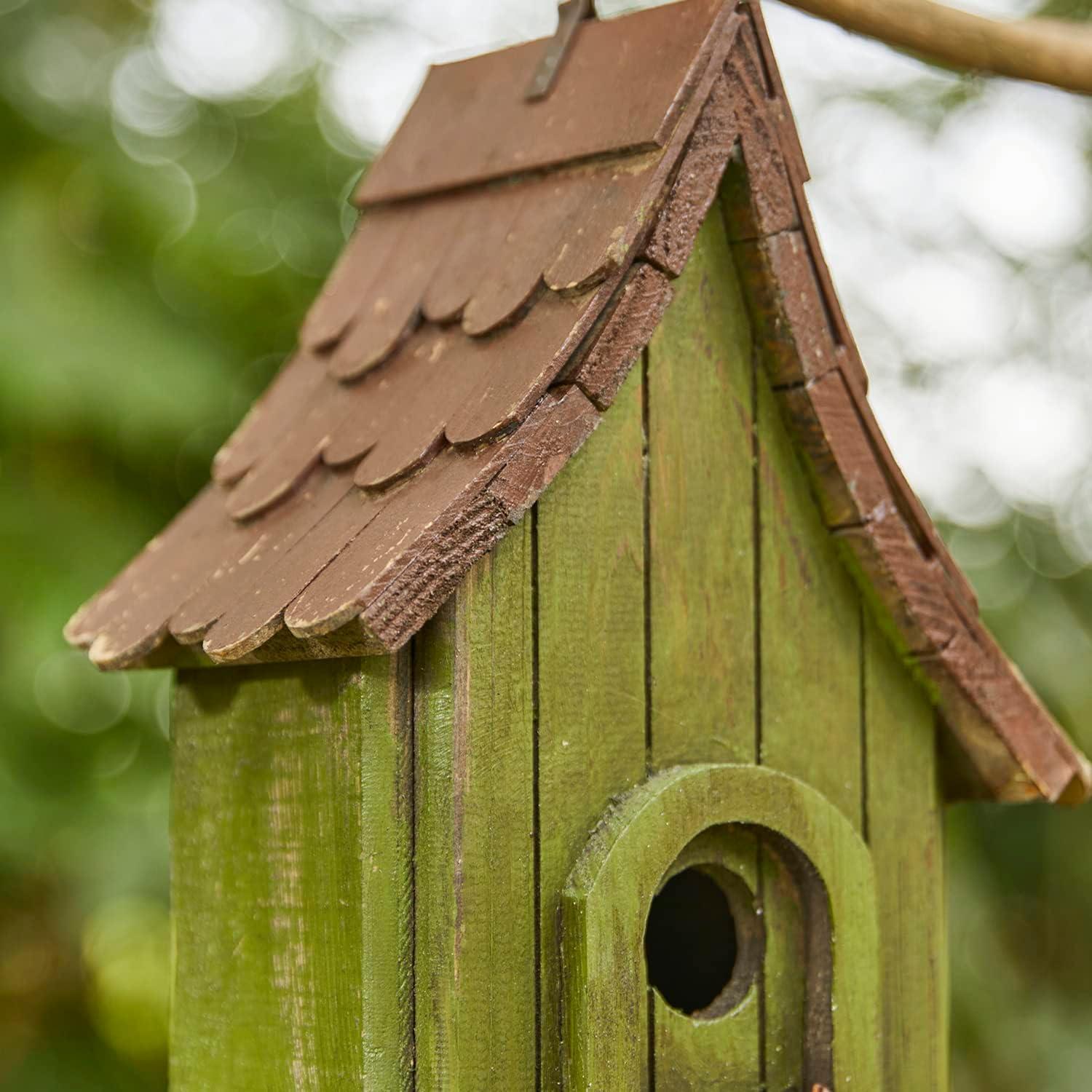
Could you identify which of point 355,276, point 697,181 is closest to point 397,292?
point 355,276

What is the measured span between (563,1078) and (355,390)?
2.05ft

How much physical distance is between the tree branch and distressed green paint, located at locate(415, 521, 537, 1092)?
645 mm

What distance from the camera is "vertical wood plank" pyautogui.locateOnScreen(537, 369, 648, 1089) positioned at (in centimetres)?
112

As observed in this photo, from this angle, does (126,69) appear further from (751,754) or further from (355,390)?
(751,754)

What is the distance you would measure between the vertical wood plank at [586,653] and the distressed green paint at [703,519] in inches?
0.9

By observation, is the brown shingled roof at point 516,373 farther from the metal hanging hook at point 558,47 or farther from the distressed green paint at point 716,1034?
the distressed green paint at point 716,1034

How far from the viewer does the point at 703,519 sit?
4.17 ft

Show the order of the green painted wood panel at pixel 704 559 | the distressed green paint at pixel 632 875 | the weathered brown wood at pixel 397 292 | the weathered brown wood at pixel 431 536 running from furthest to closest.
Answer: the weathered brown wood at pixel 397 292 < the green painted wood panel at pixel 704 559 < the distressed green paint at pixel 632 875 < the weathered brown wood at pixel 431 536

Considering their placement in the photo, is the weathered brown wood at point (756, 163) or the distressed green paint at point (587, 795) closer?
the distressed green paint at point (587, 795)

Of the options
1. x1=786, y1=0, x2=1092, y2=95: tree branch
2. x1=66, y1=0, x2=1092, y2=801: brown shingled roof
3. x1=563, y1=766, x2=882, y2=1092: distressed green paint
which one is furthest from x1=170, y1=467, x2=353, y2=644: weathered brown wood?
x1=786, y1=0, x2=1092, y2=95: tree branch

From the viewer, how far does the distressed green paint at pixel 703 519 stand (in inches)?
48.4

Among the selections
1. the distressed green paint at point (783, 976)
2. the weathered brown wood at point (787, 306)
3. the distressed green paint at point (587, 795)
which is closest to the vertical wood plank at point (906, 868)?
the distressed green paint at point (587, 795)

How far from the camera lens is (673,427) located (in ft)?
4.12

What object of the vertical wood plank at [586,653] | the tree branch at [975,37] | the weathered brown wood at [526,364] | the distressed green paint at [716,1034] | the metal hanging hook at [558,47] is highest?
the tree branch at [975,37]
